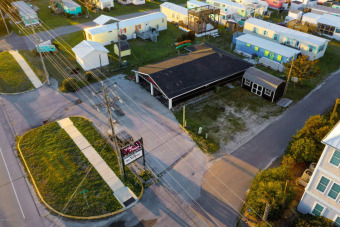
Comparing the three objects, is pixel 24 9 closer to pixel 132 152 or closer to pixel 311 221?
pixel 132 152

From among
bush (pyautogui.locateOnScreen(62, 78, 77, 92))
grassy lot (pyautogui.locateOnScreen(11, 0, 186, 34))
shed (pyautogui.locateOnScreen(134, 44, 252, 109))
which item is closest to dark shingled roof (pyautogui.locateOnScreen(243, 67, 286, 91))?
shed (pyautogui.locateOnScreen(134, 44, 252, 109))

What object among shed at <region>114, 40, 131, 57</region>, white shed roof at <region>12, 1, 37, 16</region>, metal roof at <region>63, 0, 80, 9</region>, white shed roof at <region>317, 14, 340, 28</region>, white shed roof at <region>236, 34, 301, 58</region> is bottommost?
shed at <region>114, 40, 131, 57</region>

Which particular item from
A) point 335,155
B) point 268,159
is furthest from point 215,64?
point 335,155

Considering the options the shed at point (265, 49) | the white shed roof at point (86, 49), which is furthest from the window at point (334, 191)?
the white shed roof at point (86, 49)

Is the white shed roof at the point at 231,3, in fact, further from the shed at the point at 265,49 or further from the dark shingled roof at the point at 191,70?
the dark shingled roof at the point at 191,70

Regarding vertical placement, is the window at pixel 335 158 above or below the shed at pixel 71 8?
above

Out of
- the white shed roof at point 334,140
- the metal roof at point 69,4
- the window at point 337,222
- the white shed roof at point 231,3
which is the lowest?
the window at point 337,222

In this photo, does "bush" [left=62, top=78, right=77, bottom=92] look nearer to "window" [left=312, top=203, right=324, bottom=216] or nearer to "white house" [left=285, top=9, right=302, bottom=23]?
"window" [left=312, top=203, right=324, bottom=216]
